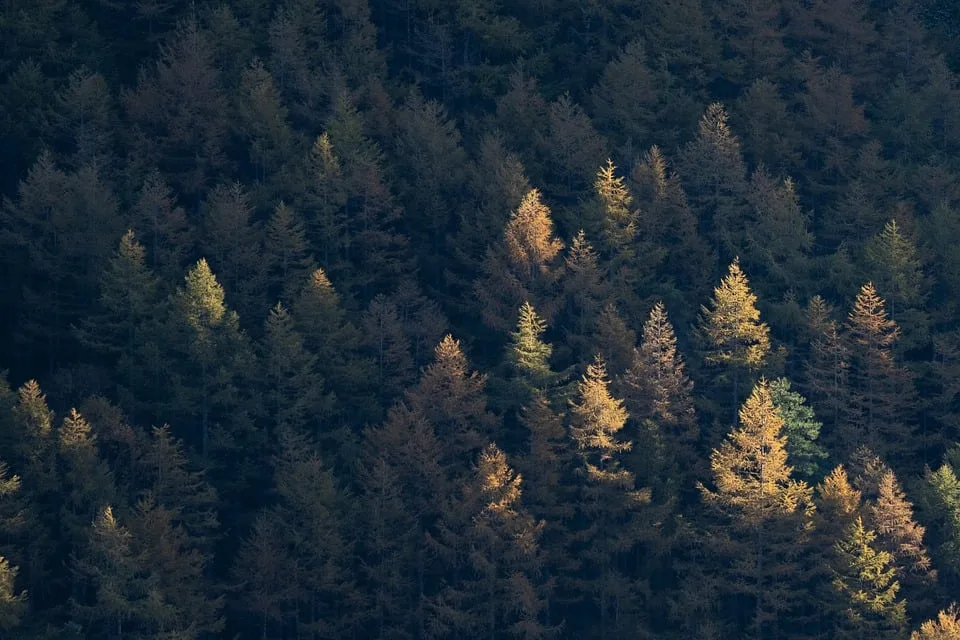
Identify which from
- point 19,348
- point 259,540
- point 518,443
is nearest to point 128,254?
point 19,348

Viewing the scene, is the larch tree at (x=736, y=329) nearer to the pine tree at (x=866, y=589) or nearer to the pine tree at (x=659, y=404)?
the pine tree at (x=659, y=404)

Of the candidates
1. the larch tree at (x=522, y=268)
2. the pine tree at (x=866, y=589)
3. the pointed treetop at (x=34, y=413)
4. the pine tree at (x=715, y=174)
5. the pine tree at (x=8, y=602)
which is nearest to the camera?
the pine tree at (x=8, y=602)

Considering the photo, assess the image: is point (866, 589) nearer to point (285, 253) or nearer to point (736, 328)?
point (736, 328)

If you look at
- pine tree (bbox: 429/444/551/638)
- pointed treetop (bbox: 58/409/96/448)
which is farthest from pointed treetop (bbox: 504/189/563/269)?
pointed treetop (bbox: 58/409/96/448)

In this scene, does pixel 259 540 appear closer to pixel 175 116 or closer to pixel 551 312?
pixel 551 312

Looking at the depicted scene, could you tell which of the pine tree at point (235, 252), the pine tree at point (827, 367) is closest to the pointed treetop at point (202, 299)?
the pine tree at point (235, 252)
